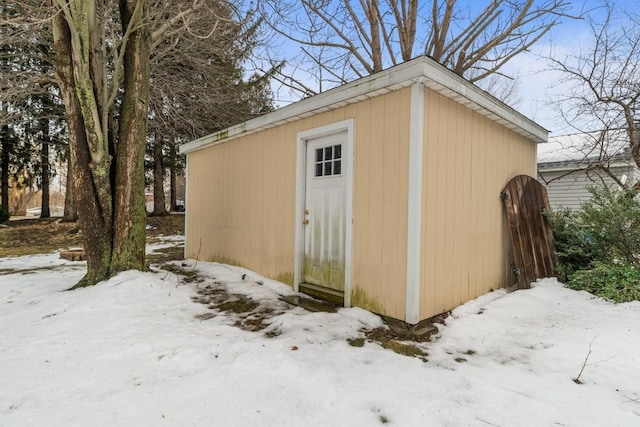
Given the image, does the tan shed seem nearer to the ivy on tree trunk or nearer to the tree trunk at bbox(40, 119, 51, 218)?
the ivy on tree trunk

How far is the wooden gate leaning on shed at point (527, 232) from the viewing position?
4.27 metres

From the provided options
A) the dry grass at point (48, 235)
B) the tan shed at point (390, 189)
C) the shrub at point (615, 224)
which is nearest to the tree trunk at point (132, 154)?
the tan shed at point (390, 189)

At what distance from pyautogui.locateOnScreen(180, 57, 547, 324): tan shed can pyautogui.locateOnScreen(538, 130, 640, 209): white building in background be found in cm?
326

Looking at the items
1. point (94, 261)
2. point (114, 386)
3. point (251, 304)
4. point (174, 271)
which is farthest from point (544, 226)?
point (94, 261)

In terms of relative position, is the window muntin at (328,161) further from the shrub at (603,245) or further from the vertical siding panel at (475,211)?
the shrub at (603,245)

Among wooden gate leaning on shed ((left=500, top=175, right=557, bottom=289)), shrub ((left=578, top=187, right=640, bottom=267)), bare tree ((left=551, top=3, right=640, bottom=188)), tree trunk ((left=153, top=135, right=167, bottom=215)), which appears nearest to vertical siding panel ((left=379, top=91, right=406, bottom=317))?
wooden gate leaning on shed ((left=500, top=175, right=557, bottom=289))

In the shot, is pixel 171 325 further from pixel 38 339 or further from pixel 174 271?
pixel 174 271

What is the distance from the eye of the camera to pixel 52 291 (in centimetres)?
399

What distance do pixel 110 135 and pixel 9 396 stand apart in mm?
3460

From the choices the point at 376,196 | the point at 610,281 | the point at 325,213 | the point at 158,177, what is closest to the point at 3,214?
the point at 158,177

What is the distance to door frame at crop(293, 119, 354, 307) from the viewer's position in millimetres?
3590

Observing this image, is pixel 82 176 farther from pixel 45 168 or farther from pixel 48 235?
pixel 45 168

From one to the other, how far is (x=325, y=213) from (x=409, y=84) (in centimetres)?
172

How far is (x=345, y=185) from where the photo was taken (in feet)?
12.3
